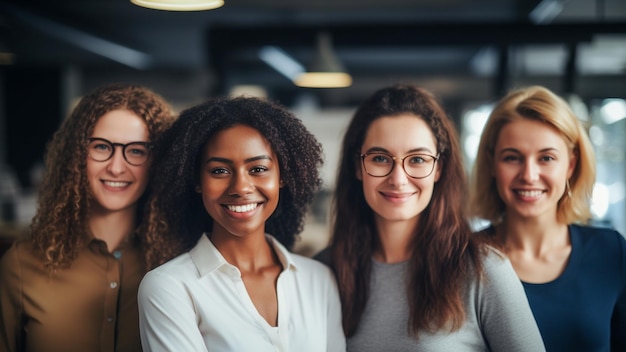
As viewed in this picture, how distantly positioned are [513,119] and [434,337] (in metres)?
0.83

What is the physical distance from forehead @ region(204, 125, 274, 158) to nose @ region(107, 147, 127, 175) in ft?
1.04

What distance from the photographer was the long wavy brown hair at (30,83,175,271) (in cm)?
199

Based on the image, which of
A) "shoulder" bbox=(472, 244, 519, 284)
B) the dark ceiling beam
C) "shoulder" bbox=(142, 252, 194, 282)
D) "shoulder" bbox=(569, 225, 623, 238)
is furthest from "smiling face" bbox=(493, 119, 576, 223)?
the dark ceiling beam

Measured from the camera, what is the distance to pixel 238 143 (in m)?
1.82

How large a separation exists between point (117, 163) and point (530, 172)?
136 centimetres

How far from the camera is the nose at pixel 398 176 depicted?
199 centimetres

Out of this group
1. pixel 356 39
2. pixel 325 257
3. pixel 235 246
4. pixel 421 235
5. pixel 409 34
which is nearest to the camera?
pixel 235 246

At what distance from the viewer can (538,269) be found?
2.19m

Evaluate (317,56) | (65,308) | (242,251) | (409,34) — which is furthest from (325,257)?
(317,56)

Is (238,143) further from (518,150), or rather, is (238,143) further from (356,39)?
(356,39)

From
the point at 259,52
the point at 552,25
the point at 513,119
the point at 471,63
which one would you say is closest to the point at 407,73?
the point at 471,63

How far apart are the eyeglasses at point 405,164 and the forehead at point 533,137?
34 centimetres

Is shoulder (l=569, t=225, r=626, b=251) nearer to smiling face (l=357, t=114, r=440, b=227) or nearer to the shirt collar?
smiling face (l=357, t=114, r=440, b=227)

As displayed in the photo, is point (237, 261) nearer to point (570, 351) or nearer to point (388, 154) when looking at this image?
point (388, 154)
